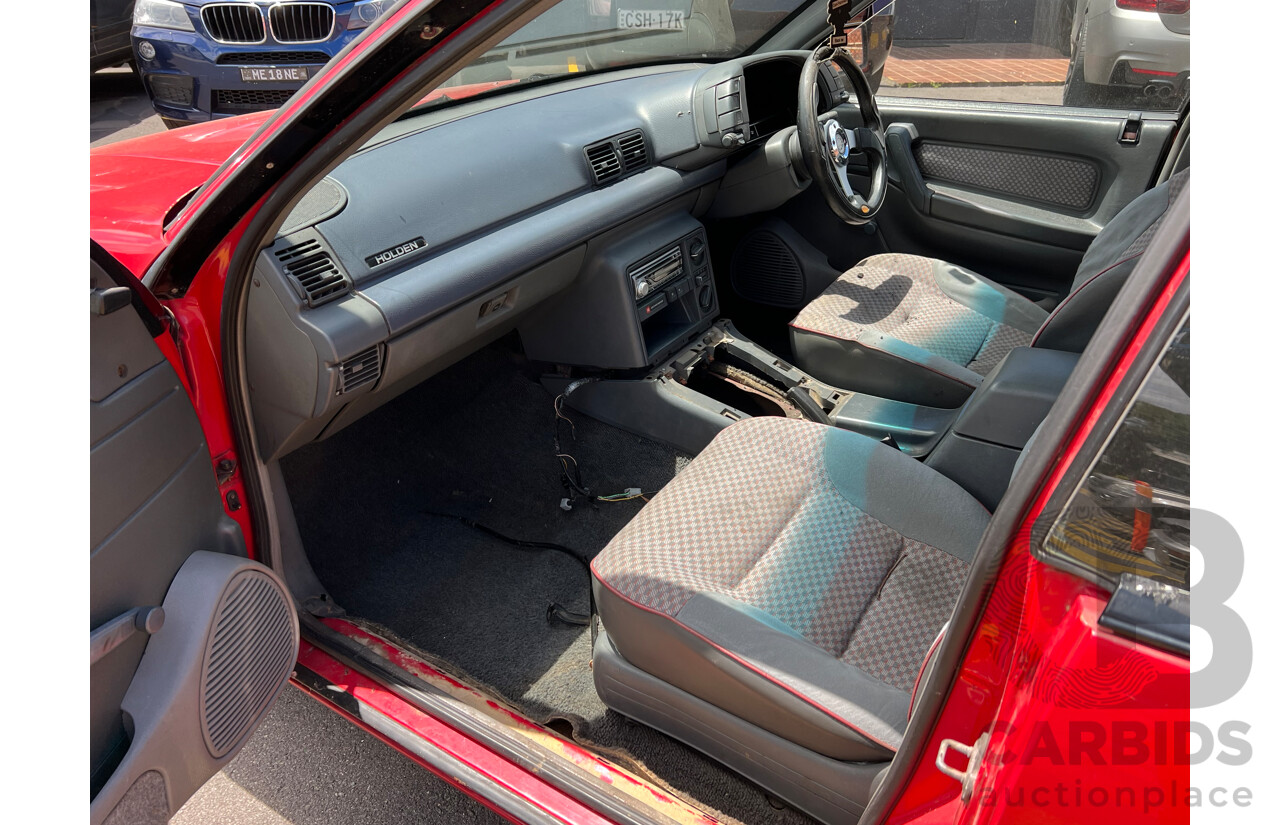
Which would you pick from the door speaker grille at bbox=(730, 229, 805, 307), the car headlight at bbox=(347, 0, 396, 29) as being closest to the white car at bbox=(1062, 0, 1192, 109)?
the door speaker grille at bbox=(730, 229, 805, 307)

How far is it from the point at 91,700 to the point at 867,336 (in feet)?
6.33

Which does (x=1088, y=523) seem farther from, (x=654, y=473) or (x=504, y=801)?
(x=654, y=473)

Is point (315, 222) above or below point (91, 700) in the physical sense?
above

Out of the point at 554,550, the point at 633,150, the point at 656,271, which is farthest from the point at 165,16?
the point at 554,550

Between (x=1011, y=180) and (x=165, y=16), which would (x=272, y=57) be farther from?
(x=1011, y=180)

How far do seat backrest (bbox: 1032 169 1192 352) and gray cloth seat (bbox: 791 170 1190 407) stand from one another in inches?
Answer: 17.1

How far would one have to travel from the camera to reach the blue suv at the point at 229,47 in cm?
456

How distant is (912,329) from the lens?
2.39 metres

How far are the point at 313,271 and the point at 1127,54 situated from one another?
7.14ft

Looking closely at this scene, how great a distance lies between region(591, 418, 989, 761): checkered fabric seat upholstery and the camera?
1234mm

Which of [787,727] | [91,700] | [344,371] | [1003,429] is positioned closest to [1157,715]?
[787,727]

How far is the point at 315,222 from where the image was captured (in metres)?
1.73

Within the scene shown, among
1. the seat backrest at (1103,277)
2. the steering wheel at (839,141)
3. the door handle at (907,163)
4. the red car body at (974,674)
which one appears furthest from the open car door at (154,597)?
the door handle at (907,163)
